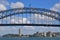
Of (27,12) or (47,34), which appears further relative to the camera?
(47,34)

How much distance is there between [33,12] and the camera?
9831cm

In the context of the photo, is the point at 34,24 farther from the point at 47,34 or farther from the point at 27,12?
the point at 47,34

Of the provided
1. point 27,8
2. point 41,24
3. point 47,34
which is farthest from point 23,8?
point 47,34

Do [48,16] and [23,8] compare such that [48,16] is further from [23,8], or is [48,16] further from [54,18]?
[23,8]

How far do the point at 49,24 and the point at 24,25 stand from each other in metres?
8.07

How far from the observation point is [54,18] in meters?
99.8

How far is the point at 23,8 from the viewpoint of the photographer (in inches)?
3780

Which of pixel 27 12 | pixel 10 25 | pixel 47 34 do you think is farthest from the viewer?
pixel 47 34

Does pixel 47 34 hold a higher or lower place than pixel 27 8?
lower

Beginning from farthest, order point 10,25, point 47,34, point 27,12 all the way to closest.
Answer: point 47,34 < point 27,12 < point 10,25

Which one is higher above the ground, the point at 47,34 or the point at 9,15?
the point at 9,15

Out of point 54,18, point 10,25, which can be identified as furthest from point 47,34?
point 10,25

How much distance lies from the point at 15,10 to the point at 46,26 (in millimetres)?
10501

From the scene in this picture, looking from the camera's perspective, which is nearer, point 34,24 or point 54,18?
point 34,24
